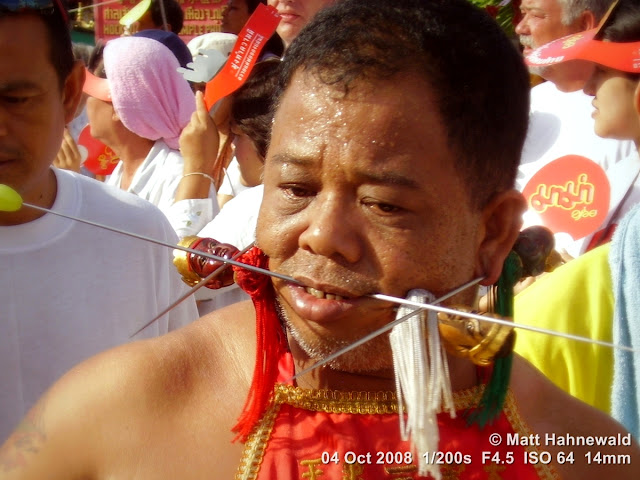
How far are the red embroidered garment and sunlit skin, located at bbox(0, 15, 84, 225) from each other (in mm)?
834

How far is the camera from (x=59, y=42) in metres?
2.05

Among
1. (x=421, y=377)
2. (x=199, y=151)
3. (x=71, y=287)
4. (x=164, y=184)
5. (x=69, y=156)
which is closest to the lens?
(x=421, y=377)

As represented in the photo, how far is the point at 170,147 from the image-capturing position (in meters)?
3.82

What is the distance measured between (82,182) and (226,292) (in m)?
0.87

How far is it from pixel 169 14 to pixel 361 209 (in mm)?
4903

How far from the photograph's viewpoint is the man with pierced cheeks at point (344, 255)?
4.24 ft

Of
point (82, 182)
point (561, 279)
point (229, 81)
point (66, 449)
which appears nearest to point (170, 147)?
point (229, 81)

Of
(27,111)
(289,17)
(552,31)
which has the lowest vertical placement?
(27,111)

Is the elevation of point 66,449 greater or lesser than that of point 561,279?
lesser

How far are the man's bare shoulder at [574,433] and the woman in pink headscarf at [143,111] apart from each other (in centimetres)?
219

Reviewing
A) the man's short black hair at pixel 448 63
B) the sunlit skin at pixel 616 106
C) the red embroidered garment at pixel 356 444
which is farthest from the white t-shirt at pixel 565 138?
the red embroidered garment at pixel 356 444

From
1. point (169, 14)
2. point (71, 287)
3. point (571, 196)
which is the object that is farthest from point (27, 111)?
point (169, 14)

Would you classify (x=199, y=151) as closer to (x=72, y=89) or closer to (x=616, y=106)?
(x=72, y=89)

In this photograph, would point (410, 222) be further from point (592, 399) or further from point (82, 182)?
point (82, 182)
